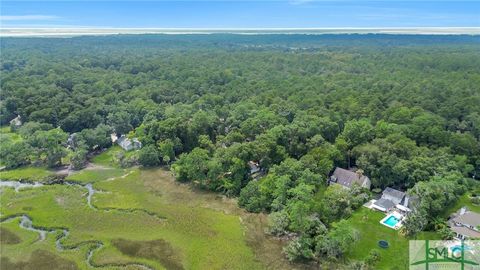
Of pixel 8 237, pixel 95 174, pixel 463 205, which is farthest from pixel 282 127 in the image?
pixel 8 237

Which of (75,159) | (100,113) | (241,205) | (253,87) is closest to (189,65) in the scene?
(253,87)

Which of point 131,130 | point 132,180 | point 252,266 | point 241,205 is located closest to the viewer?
point 252,266

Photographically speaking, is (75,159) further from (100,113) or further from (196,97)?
(196,97)

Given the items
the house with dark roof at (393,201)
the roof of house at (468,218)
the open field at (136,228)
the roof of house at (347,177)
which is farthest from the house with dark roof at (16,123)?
the roof of house at (468,218)

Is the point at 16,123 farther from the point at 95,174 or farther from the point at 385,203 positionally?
the point at 385,203

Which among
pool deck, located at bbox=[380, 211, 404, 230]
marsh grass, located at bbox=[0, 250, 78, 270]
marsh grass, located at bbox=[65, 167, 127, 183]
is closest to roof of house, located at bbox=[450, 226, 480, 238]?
pool deck, located at bbox=[380, 211, 404, 230]

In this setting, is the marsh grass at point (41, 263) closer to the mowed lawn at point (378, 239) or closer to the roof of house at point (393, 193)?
the mowed lawn at point (378, 239)
